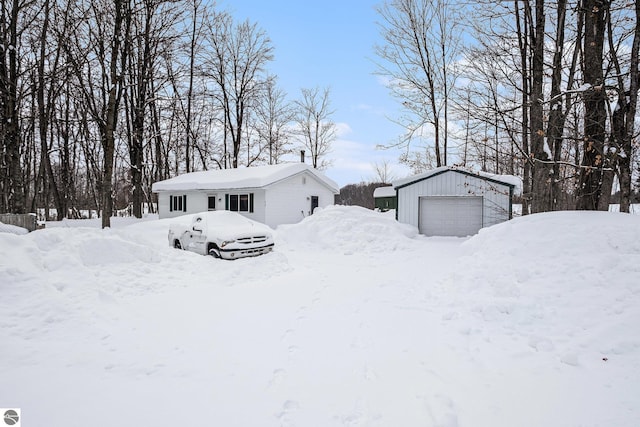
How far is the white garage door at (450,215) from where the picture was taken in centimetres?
1526

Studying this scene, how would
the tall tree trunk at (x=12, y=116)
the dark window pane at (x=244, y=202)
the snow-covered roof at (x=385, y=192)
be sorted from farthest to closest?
the snow-covered roof at (x=385, y=192) → the dark window pane at (x=244, y=202) → the tall tree trunk at (x=12, y=116)

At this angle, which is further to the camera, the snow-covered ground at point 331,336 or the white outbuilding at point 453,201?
the white outbuilding at point 453,201

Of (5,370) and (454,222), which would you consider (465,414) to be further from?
(454,222)

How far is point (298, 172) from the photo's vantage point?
2123 centimetres

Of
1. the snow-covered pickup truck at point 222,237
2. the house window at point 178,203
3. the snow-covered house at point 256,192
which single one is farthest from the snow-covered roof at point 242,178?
the snow-covered pickup truck at point 222,237

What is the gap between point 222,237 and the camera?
9867mm

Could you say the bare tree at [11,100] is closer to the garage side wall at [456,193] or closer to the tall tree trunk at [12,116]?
the tall tree trunk at [12,116]

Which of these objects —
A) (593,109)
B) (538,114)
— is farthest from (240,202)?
(593,109)

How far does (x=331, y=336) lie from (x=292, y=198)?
1703cm

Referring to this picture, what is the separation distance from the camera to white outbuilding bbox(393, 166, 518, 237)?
14812 millimetres

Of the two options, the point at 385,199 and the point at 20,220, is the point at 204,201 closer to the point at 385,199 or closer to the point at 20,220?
the point at 20,220

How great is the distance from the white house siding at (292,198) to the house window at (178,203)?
761 cm

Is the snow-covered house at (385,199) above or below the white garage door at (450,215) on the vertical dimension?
above
